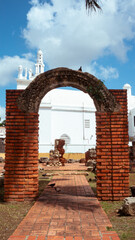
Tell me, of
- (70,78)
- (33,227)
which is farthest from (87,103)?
(33,227)

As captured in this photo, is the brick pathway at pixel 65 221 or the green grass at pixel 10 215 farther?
the green grass at pixel 10 215

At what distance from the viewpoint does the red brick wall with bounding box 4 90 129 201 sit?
545 cm

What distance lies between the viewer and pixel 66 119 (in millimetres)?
30469

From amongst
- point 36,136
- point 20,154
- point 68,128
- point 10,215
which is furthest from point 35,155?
point 68,128

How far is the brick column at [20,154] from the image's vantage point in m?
5.47

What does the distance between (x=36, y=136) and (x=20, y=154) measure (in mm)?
598

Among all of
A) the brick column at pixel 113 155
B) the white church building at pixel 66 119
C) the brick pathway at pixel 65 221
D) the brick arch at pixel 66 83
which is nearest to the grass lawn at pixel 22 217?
the brick pathway at pixel 65 221

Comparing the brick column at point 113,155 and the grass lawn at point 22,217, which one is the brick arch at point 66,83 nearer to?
the brick column at point 113,155

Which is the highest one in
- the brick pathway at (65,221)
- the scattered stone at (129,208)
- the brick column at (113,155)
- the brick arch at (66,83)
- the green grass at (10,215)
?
the brick arch at (66,83)

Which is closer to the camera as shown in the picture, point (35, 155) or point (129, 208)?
point (129, 208)

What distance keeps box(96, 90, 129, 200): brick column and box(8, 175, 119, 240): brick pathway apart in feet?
1.62

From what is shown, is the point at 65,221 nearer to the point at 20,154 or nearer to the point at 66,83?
the point at 20,154

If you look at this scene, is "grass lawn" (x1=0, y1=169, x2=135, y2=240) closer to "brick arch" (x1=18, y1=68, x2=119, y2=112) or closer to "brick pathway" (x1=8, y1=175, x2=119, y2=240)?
"brick pathway" (x1=8, y1=175, x2=119, y2=240)

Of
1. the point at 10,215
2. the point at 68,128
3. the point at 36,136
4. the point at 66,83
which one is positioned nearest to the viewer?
the point at 10,215
